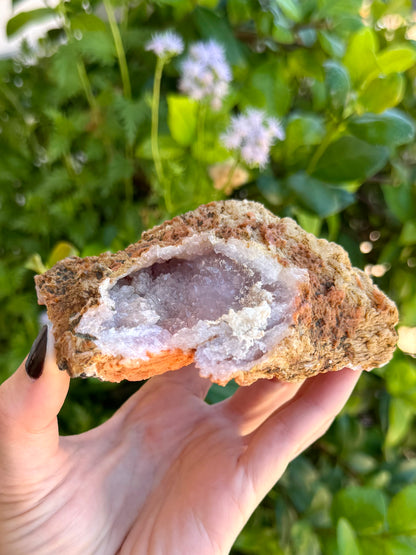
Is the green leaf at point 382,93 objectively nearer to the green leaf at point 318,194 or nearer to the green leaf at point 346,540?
the green leaf at point 318,194

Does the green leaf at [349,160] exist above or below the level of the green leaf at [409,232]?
above

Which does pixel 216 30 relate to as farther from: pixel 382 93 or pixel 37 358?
pixel 37 358

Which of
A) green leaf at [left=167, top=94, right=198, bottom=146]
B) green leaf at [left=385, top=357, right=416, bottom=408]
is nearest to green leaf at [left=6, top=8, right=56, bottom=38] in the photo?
green leaf at [left=167, top=94, right=198, bottom=146]

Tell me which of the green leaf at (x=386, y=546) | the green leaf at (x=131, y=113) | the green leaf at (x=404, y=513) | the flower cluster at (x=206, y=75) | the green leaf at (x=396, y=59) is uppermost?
the flower cluster at (x=206, y=75)

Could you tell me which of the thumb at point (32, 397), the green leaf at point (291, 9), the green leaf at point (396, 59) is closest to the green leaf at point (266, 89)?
the green leaf at point (291, 9)

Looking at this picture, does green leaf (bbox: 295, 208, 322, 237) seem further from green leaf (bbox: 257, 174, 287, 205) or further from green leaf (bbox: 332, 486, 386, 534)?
green leaf (bbox: 332, 486, 386, 534)
